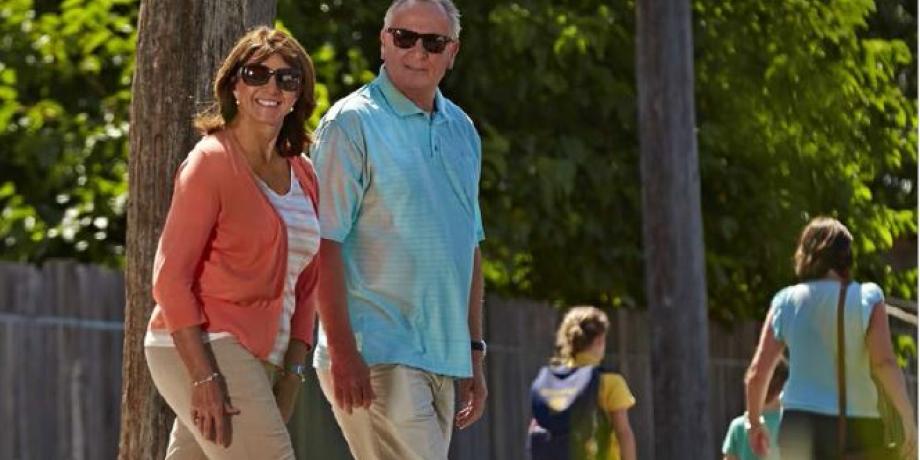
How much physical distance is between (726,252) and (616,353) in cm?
104

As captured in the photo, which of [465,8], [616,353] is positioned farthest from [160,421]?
[616,353]

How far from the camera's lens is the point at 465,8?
16.8 metres

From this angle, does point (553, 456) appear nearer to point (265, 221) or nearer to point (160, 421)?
point (160, 421)

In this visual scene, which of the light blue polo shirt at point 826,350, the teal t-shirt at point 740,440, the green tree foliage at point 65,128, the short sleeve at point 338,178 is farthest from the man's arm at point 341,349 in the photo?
the green tree foliage at point 65,128

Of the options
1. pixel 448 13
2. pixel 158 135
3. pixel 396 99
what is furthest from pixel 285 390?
pixel 158 135

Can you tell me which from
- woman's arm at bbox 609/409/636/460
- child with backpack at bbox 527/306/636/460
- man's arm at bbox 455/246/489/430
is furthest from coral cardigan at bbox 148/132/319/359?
woman's arm at bbox 609/409/636/460

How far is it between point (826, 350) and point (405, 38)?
115 inches

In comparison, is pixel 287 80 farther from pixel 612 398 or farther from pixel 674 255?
pixel 674 255

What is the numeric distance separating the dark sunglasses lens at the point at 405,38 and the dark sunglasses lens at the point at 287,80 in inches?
26.1

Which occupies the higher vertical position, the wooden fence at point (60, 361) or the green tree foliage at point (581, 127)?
the green tree foliage at point (581, 127)

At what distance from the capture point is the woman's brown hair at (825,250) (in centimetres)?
927

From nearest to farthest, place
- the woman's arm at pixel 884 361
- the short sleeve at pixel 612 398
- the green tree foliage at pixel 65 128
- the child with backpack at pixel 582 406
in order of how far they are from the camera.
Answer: the woman's arm at pixel 884 361, the child with backpack at pixel 582 406, the short sleeve at pixel 612 398, the green tree foliage at pixel 65 128

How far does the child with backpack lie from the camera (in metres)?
11.7

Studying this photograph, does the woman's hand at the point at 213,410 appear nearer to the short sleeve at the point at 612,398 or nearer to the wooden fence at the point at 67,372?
the short sleeve at the point at 612,398
